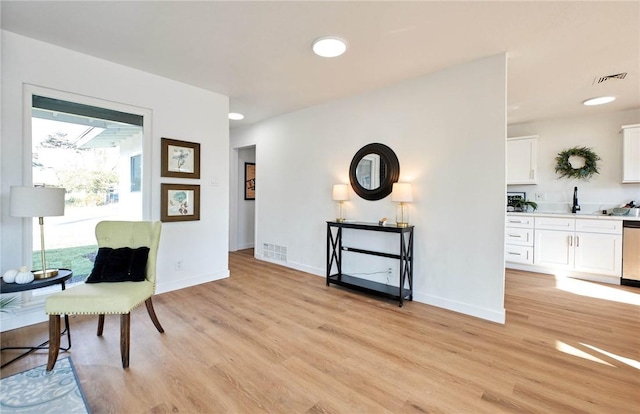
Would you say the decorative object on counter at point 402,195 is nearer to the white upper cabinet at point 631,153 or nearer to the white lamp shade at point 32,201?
the white lamp shade at point 32,201

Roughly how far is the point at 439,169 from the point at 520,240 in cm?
257

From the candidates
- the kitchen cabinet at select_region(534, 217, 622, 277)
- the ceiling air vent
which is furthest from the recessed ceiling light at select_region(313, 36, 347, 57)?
the kitchen cabinet at select_region(534, 217, 622, 277)

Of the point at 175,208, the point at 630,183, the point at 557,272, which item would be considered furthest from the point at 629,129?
the point at 175,208

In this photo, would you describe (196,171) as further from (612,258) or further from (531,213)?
(612,258)

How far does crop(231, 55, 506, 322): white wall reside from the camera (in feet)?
8.80

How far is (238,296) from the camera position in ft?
10.6

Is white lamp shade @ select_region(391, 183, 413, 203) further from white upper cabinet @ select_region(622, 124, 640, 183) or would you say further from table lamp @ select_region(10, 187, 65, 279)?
white upper cabinet @ select_region(622, 124, 640, 183)

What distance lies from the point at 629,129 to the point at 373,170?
146 inches

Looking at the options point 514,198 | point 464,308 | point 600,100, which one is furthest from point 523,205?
point 464,308

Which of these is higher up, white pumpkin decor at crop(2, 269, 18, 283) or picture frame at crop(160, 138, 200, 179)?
picture frame at crop(160, 138, 200, 179)

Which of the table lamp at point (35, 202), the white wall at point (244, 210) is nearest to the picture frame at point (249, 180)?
the white wall at point (244, 210)

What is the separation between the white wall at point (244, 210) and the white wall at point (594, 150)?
5.15 m

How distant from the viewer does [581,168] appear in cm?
435

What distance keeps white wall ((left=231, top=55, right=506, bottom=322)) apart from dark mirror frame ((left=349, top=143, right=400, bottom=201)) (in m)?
0.08
